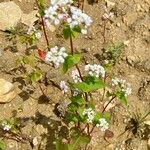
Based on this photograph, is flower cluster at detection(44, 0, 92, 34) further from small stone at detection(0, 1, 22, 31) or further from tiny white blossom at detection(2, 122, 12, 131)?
small stone at detection(0, 1, 22, 31)

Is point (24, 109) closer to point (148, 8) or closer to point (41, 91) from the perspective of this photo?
point (41, 91)

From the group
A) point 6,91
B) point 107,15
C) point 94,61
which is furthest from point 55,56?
point 107,15

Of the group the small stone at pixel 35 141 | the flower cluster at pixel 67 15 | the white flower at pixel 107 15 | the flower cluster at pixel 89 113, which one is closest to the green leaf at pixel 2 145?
the small stone at pixel 35 141

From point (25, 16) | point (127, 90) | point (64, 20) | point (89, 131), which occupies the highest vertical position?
point (25, 16)

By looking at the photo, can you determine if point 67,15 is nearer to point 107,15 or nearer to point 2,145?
point 2,145

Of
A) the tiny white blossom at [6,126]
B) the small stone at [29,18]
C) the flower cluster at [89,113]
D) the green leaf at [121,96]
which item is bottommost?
the tiny white blossom at [6,126]

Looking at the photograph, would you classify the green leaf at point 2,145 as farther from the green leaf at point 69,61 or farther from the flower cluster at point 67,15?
the flower cluster at point 67,15

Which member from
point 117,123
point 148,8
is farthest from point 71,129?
point 148,8

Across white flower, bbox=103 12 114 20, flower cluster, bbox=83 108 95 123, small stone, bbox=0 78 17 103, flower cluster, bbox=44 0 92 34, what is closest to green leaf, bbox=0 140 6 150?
small stone, bbox=0 78 17 103
